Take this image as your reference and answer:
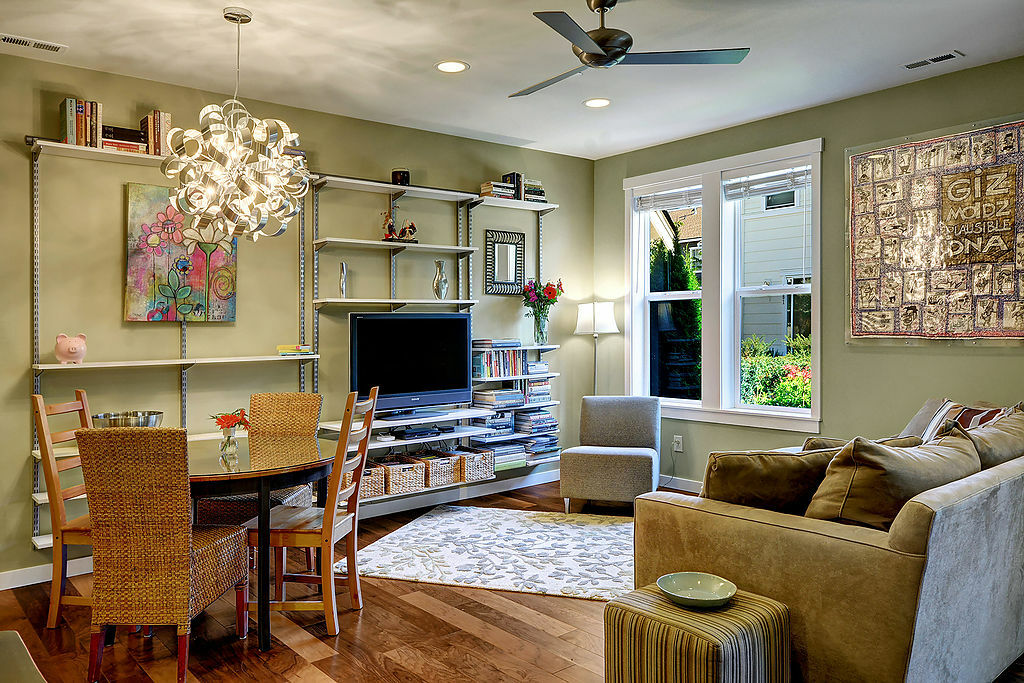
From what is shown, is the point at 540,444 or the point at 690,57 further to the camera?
the point at 540,444

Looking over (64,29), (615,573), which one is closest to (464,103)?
(64,29)

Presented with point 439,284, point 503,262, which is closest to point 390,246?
point 439,284

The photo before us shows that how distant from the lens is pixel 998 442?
2701 millimetres

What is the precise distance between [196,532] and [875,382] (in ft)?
12.7

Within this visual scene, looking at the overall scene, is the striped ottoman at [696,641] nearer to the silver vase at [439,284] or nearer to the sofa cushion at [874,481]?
the sofa cushion at [874,481]

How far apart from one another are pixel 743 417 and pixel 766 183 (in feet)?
5.41

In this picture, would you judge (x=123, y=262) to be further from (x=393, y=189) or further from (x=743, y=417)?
(x=743, y=417)

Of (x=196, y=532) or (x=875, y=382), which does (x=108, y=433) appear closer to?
(x=196, y=532)

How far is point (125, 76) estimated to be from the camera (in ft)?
13.5

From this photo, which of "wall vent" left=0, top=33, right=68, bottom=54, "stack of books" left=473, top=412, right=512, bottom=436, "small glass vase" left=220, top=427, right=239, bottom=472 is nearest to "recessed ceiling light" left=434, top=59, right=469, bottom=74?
"wall vent" left=0, top=33, right=68, bottom=54

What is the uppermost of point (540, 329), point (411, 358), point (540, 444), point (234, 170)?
point (234, 170)

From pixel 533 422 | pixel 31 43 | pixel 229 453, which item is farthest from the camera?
pixel 533 422

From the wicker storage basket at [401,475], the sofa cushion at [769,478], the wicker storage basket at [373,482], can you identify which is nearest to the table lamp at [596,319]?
the wicker storage basket at [401,475]

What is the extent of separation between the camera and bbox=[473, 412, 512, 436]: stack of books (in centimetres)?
540
